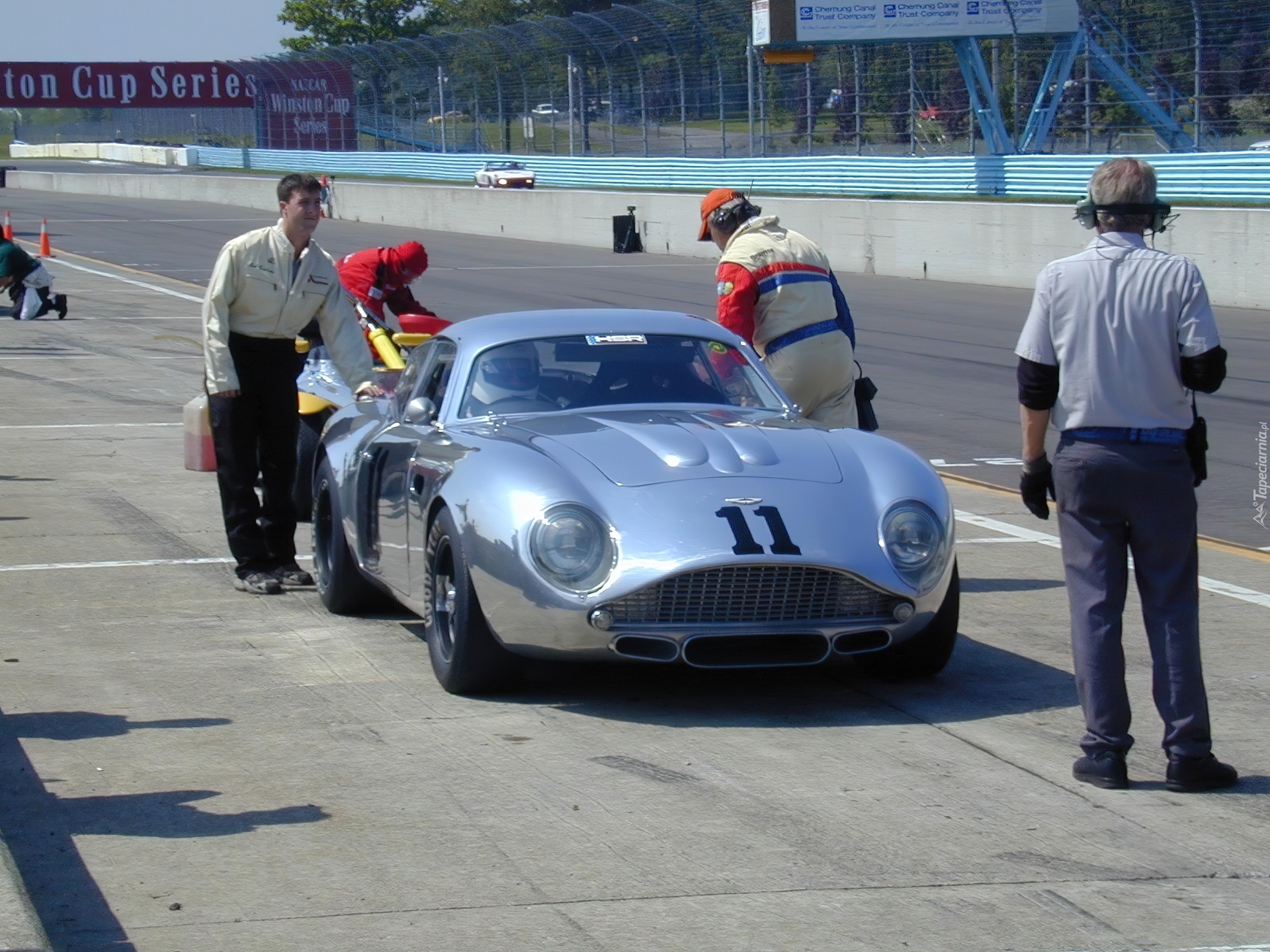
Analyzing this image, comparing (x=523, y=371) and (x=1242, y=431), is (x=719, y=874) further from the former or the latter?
(x=1242, y=431)

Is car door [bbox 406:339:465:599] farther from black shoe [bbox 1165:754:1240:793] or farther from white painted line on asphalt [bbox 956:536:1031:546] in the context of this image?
white painted line on asphalt [bbox 956:536:1031:546]

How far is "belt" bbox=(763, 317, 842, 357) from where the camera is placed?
7785 mm

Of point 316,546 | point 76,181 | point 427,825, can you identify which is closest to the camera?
point 427,825

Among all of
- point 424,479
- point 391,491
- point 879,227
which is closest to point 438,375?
A: point 391,491

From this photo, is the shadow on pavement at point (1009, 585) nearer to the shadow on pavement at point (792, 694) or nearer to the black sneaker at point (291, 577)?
the shadow on pavement at point (792, 694)

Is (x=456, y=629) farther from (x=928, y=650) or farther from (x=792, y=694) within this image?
(x=928, y=650)

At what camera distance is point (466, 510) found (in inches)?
239

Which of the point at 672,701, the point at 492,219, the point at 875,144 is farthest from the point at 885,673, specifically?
the point at 492,219

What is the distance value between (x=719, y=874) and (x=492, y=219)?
1577 inches

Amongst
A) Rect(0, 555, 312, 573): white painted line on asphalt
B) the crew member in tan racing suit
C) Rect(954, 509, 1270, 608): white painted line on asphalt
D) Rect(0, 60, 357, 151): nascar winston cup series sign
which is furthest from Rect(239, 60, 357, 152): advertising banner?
the crew member in tan racing suit

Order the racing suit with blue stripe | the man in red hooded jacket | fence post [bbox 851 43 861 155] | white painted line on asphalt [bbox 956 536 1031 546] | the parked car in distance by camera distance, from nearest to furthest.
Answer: the racing suit with blue stripe < white painted line on asphalt [bbox 956 536 1031 546] < the man in red hooded jacket < fence post [bbox 851 43 861 155] < the parked car in distance

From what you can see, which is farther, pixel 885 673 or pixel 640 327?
pixel 640 327

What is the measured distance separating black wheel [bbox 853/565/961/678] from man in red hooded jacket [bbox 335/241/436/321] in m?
5.45

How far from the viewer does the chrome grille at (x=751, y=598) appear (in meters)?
5.76
